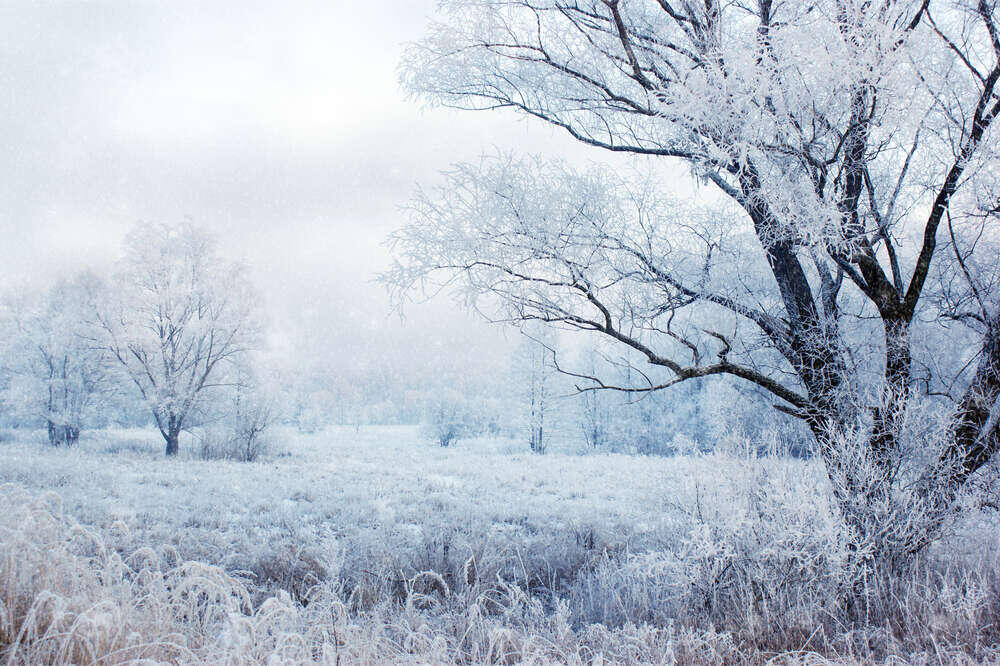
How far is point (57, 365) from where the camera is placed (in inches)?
832

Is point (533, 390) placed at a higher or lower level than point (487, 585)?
higher

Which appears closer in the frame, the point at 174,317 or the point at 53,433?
the point at 174,317

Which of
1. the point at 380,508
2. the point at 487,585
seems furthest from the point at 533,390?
the point at 487,585

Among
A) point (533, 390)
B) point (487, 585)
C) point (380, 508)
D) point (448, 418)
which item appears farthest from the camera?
point (448, 418)

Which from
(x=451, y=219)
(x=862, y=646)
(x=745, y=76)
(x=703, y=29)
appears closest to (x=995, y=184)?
(x=745, y=76)

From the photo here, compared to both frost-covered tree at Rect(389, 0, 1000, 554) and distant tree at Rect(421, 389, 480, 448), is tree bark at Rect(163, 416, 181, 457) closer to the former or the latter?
distant tree at Rect(421, 389, 480, 448)

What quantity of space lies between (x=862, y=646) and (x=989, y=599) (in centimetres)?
115

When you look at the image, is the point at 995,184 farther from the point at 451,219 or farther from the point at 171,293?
the point at 171,293

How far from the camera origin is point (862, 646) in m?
2.84

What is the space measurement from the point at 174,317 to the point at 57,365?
293 inches

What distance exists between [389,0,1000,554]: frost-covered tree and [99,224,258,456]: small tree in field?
669 inches

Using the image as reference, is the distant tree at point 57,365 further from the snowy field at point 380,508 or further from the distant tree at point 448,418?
the distant tree at point 448,418

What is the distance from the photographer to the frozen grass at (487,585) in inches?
101

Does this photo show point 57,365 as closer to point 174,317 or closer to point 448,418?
point 174,317
